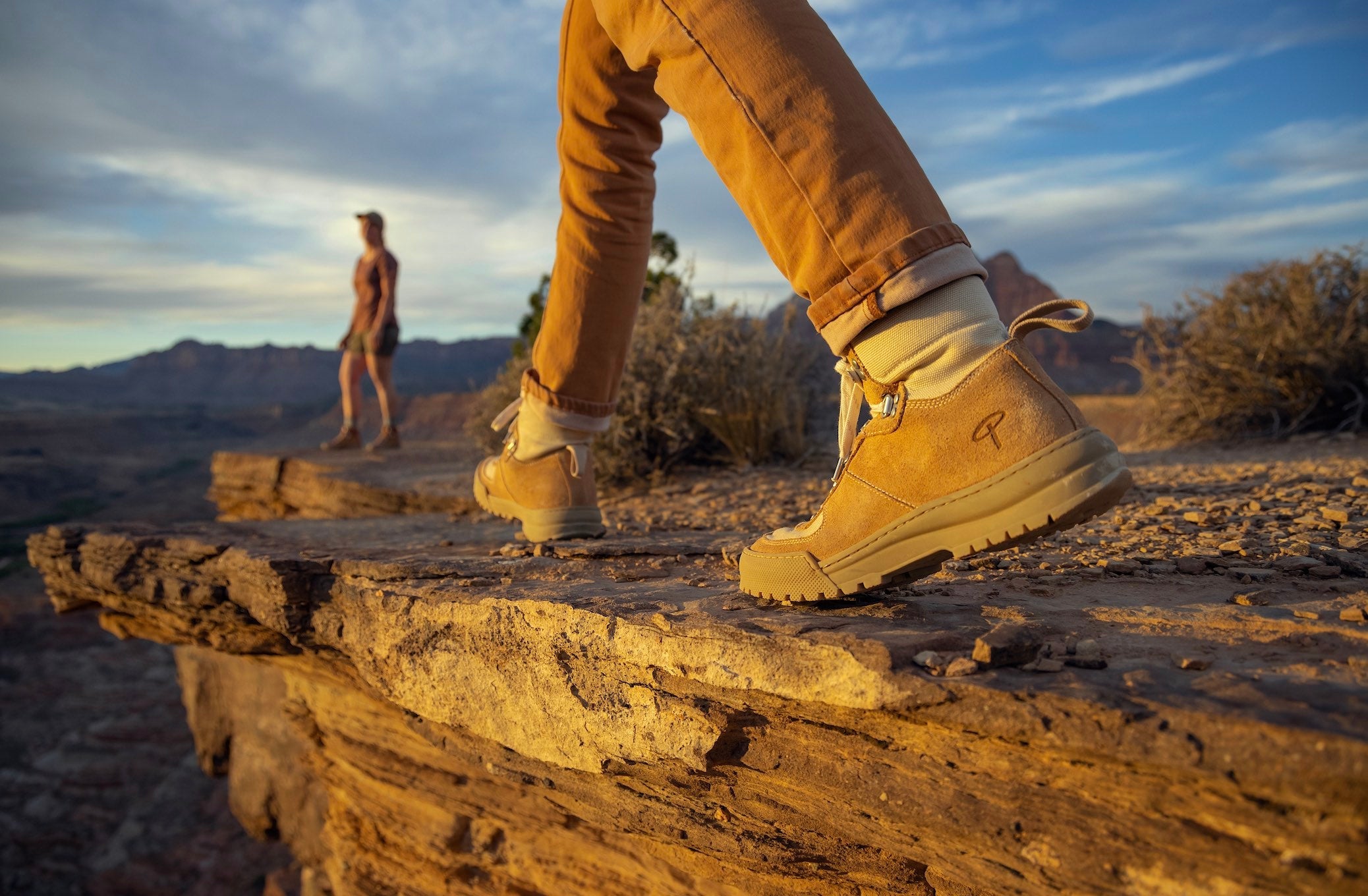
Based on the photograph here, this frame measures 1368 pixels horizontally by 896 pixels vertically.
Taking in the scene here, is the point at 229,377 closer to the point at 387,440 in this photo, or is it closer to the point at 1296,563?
the point at 387,440

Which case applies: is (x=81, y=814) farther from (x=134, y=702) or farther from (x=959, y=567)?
(x=959, y=567)

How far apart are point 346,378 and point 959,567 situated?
825cm

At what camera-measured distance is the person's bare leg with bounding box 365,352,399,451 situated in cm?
859

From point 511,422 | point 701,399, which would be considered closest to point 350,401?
point 701,399

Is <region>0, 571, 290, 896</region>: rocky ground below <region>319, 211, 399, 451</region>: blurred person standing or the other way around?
below

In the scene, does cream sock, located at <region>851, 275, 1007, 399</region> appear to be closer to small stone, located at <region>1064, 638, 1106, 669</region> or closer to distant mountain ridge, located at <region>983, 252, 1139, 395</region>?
small stone, located at <region>1064, 638, 1106, 669</region>

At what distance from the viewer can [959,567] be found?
1.83m

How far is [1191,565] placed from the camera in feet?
5.38

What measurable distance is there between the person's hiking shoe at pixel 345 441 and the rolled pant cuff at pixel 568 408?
7.28 metres

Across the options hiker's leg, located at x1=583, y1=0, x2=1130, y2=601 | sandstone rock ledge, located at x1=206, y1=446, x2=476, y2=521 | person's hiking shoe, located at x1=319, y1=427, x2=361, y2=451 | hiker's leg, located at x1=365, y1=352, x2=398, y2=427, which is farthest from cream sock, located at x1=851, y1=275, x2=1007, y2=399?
person's hiking shoe, located at x1=319, y1=427, x2=361, y2=451

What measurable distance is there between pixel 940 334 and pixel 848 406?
0.22 meters

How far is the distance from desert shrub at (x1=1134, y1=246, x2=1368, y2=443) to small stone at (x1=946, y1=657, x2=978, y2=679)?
194 inches

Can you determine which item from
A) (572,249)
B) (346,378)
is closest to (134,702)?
(346,378)

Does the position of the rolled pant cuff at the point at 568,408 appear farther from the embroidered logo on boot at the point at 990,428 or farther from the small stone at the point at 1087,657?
the small stone at the point at 1087,657
